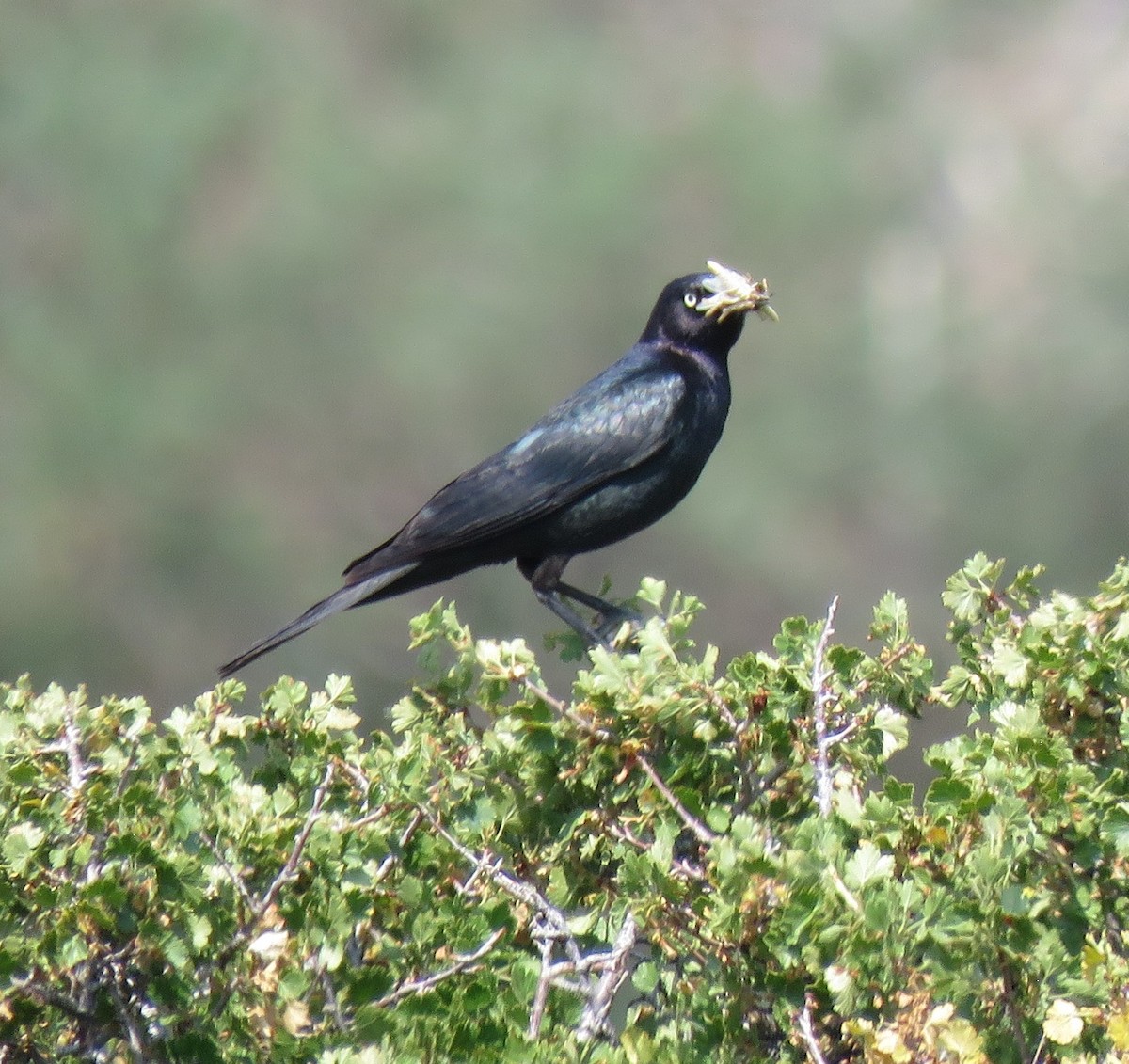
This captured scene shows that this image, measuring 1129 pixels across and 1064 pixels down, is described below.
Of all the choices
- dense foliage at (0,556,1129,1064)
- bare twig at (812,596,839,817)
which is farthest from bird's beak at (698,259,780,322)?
bare twig at (812,596,839,817)

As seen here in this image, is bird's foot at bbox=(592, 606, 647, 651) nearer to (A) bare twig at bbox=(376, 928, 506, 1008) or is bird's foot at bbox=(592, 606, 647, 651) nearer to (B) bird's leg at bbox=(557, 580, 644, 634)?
(B) bird's leg at bbox=(557, 580, 644, 634)

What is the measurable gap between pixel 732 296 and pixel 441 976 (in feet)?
12.7

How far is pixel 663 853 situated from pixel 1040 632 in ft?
2.44

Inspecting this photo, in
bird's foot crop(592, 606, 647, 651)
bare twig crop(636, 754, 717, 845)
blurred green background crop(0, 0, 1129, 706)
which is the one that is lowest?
bare twig crop(636, 754, 717, 845)

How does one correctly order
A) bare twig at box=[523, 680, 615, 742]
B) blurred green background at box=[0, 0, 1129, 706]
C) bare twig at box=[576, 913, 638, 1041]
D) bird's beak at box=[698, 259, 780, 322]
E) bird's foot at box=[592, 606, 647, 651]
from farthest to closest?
blurred green background at box=[0, 0, 1129, 706], bird's beak at box=[698, 259, 780, 322], bird's foot at box=[592, 606, 647, 651], bare twig at box=[523, 680, 615, 742], bare twig at box=[576, 913, 638, 1041]

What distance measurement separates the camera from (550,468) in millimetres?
5805

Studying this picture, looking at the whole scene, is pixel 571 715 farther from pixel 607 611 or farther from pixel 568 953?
pixel 607 611

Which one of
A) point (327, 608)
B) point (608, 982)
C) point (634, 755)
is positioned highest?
point (327, 608)

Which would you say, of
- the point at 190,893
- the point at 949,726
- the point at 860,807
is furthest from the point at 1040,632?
the point at 949,726

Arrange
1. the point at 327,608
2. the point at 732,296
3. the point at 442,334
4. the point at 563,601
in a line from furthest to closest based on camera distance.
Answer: the point at 442,334
the point at 732,296
the point at 563,601
the point at 327,608

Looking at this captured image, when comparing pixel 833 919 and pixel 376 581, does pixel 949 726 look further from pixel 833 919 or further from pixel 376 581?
pixel 833 919

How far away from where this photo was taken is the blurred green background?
67.3ft

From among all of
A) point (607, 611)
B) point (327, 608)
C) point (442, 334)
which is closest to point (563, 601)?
point (607, 611)

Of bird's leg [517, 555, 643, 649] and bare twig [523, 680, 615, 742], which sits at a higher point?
bird's leg [517, 555, 643, 649]
